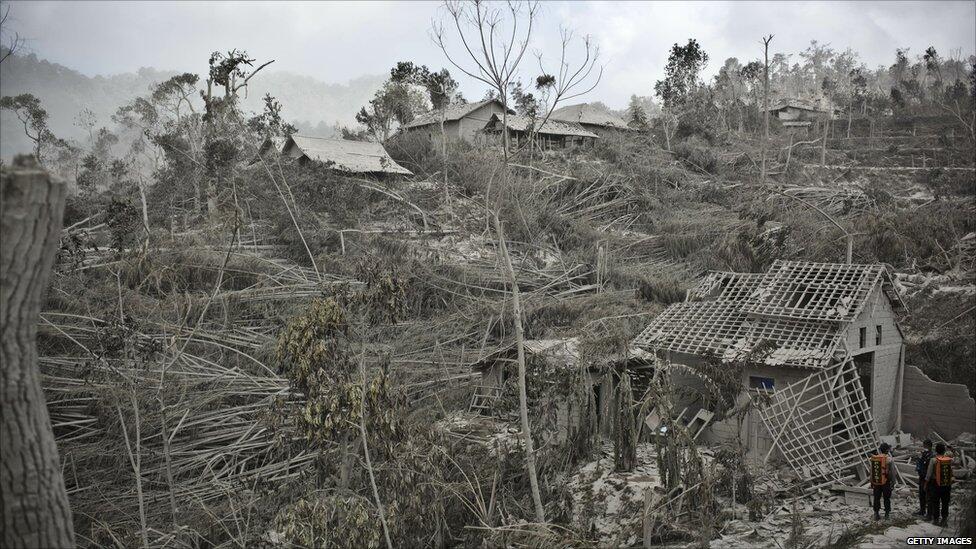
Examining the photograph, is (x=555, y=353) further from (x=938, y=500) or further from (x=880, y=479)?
(x=938, y=500)

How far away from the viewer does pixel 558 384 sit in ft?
33.3

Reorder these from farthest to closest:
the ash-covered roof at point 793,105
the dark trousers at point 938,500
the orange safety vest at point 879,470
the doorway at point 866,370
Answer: the ash-covered roof at point 793,105 → the doorway at point 866,370 → the orange safety vest at point 879,470 → the dark trousers at point 938,500

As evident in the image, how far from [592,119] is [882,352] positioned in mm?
21482

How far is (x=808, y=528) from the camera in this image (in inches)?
292

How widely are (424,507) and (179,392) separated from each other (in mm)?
4293

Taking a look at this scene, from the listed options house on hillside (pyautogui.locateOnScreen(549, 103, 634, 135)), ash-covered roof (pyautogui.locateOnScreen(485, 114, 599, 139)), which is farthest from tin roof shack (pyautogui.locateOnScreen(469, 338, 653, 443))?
house on hillside (pyautogui.locateOnScreen(549, 103, 634, 135))

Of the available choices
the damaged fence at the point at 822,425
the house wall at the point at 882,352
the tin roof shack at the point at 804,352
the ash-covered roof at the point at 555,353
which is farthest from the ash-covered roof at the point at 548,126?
the damaged fence at the point at 822,425

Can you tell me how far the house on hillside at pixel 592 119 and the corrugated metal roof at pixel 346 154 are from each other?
10319mm

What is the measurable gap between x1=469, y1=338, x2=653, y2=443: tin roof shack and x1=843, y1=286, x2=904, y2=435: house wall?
3.11 m

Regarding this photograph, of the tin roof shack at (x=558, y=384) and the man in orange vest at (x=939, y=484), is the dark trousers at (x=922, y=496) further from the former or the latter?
the tin roof shack at (x=558, y=384)

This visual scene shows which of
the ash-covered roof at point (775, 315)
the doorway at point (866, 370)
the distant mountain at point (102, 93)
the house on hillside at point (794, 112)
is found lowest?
the doorway at point (866, 370)

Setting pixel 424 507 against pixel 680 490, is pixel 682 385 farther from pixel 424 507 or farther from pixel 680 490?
pixel 424 507

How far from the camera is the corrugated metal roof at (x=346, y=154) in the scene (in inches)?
797

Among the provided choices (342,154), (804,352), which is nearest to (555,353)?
(804,352)
